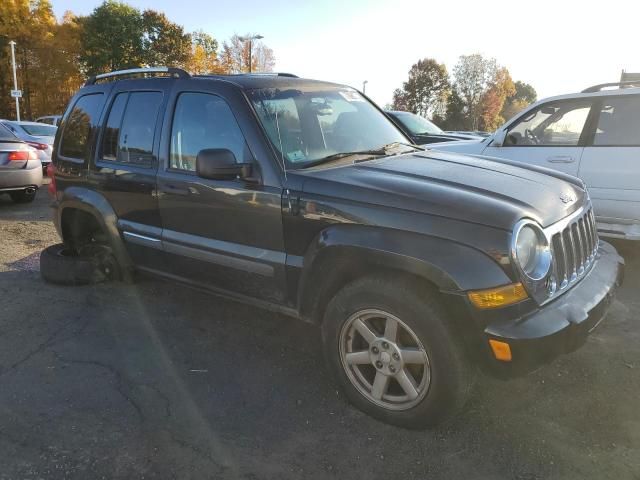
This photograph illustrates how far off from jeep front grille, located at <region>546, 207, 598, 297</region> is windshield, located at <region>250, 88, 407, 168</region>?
144cm

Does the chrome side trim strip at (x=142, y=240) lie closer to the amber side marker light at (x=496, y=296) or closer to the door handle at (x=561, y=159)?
the amber side marker light at (x=496, y=296)

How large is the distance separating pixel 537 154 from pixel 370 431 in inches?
170

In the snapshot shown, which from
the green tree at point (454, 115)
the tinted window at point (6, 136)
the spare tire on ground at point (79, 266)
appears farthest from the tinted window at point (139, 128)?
the green tree at point (454, 115)

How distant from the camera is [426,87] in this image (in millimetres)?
59812

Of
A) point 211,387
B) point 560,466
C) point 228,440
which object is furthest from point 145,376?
point 560,466

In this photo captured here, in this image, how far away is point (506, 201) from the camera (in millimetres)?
2684

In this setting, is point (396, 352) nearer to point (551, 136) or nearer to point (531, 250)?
point (531, 250)

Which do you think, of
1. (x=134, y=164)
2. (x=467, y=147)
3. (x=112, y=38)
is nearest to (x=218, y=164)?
(x=134, y=164)

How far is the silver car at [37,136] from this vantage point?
12773 mm

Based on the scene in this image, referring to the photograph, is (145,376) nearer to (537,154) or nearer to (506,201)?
(506,201)

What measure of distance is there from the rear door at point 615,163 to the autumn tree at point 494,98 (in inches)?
2185

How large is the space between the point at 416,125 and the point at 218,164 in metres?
8.73

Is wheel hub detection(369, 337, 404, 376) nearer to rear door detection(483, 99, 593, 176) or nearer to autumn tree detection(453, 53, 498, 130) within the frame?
rear door detection(483, 99, 593, 176)

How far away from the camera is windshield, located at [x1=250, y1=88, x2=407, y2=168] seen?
3.32 meters
